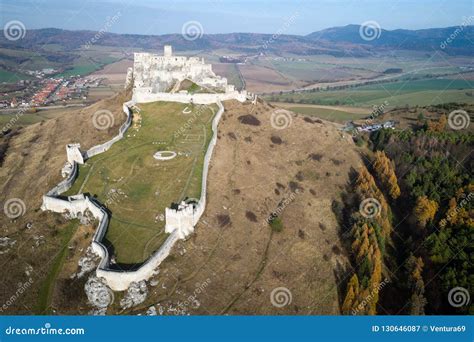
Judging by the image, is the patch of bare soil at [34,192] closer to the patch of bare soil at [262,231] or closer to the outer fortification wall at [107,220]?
the outer fortification wall at [107,220]

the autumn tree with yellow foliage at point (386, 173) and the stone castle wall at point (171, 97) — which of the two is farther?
the stone castle wall at point (171, 97)

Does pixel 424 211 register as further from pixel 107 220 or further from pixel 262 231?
pixel 107 220

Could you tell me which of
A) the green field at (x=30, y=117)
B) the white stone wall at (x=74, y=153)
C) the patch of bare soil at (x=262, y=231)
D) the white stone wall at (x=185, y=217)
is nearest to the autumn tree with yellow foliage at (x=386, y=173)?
the patch of bare soil at (x=262, y=231)

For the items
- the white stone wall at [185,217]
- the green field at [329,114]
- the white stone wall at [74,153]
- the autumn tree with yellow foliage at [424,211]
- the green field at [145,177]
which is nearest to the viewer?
the green field at [145,177]

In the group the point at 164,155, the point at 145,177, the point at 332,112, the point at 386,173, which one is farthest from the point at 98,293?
the point at 332,112

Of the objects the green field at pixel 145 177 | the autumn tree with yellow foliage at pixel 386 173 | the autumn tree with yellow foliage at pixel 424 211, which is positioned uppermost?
the green field at pixel 145 177

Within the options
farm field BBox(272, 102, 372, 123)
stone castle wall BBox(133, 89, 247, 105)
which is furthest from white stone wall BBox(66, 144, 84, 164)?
farm field BBox(272, 102, 372, 123)

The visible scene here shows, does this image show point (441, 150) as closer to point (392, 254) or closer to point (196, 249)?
point (392, 254)

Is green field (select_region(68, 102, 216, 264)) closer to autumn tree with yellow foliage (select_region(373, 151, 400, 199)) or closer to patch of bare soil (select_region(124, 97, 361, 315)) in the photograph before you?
patch of bare soil (select_region(124, 97, 361, 315))
